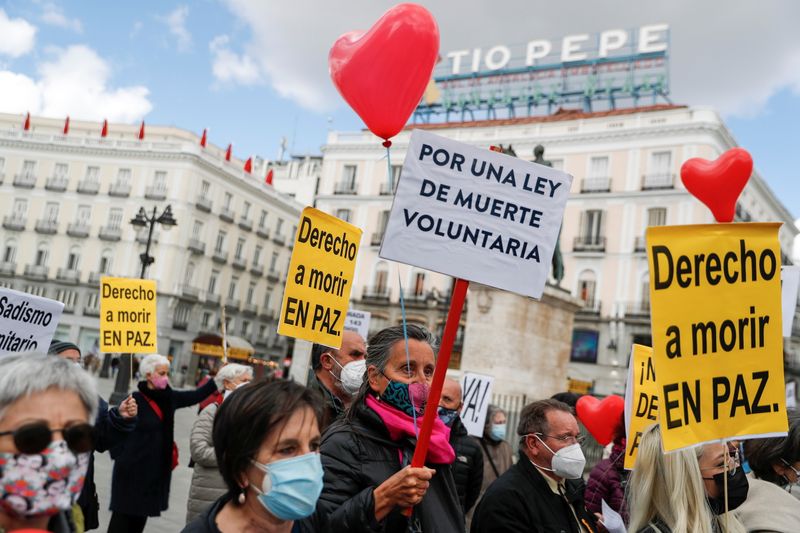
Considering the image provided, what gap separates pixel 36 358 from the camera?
1771 millimetres

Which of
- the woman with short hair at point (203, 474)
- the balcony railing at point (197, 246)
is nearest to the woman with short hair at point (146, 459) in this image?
the woman with short hair at point (203, 474)

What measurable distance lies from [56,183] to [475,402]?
163ft

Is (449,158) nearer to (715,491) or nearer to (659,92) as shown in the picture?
(715,491)

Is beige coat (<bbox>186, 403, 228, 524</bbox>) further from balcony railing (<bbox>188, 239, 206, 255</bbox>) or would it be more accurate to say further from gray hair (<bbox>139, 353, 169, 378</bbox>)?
balcony railing (<bbox>188, 239, 206, 255</bbox>)

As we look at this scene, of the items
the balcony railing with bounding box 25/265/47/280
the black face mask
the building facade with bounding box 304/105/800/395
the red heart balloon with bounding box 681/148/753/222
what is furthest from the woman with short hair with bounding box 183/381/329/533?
the balcony railing with bounding box 25/265/47/280

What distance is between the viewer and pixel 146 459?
5297 mm

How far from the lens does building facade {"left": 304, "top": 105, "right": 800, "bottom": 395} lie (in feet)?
118

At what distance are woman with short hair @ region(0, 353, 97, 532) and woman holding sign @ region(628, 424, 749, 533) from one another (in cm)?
214

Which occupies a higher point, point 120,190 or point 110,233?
point 120,190

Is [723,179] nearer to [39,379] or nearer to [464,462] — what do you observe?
[464,462]

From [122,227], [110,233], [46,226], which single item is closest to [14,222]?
[46,226]

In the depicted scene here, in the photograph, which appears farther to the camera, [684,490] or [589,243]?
[589,243]

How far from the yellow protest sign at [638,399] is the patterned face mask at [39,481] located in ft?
10.8

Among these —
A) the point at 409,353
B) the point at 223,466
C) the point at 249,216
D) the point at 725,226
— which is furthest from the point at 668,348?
the point at 249,216
